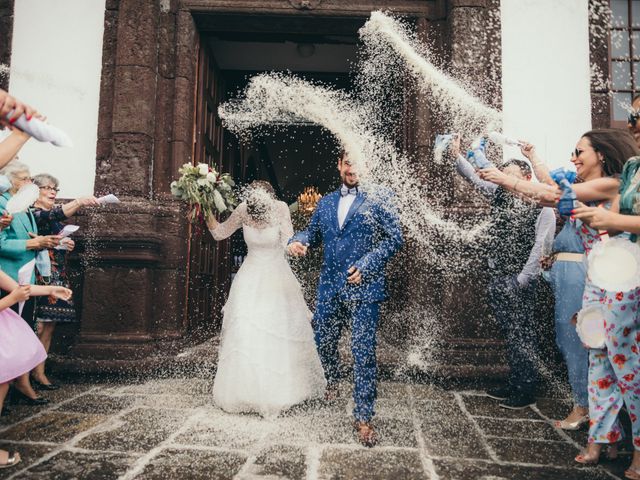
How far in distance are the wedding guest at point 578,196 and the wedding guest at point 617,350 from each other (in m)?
0.12

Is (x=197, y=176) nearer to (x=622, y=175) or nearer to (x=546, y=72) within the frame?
(x=622, y=175)

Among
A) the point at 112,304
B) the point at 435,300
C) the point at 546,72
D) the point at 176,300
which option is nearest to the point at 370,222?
the point at 435,300

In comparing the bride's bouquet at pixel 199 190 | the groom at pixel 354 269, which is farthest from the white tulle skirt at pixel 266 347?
the bride's bouquet at pixel 199 190

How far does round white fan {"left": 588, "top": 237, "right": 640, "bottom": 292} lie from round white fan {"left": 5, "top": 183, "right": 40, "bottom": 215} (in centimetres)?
364

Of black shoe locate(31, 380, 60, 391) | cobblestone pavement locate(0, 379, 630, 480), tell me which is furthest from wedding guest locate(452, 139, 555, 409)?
black shoe locate(31, 380, 60, 391)

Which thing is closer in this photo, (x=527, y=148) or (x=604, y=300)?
(x=604, y=300)

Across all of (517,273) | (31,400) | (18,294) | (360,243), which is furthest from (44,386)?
(517,273)

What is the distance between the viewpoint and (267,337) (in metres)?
3.85

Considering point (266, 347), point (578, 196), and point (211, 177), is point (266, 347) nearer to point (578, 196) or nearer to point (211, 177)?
point (211, 177)

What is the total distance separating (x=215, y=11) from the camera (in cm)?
557

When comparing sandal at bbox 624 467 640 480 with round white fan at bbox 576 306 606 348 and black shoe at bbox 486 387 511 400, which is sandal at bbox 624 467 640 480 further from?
black shoe at bbox 486 387 511 400

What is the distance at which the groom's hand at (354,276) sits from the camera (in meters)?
3.20

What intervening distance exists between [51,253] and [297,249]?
96.2 inches

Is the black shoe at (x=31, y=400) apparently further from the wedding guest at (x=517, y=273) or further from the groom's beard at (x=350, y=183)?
the wedding guest at (x=517, y=273)
